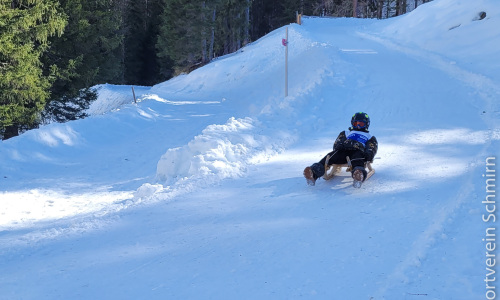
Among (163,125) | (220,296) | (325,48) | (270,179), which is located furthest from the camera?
(325,48)

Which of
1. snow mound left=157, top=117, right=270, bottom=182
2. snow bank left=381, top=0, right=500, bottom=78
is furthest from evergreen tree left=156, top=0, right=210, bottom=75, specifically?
snow mound left=157, top=117, right=270, bottom=182

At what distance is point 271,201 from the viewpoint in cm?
621

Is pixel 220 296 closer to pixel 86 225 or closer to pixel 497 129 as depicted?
pixel 86 225

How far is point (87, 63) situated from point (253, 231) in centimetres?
1538

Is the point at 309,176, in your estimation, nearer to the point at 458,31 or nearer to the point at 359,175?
the point at 359,175

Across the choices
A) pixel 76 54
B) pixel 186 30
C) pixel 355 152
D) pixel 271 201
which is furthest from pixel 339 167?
pixel 186 30

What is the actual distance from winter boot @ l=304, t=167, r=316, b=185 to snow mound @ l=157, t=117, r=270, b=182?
145cm

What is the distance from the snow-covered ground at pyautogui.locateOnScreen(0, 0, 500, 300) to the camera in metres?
4.18

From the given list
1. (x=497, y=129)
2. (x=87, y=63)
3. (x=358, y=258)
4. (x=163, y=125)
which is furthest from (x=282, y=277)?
(x=87, y=63)

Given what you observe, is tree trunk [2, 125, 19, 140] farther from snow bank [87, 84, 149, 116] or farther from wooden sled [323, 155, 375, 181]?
wooden sled [323, 155, 375, 181]

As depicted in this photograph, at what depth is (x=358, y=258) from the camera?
4391mm

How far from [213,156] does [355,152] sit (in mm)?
2606

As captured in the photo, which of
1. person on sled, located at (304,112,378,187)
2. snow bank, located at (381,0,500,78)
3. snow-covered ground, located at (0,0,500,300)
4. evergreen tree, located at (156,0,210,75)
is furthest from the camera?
evergreen tree, located at (156,0,210,75)

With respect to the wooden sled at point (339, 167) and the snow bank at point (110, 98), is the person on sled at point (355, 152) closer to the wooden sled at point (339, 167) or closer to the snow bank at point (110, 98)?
the wooden sled at point (339, 167)
